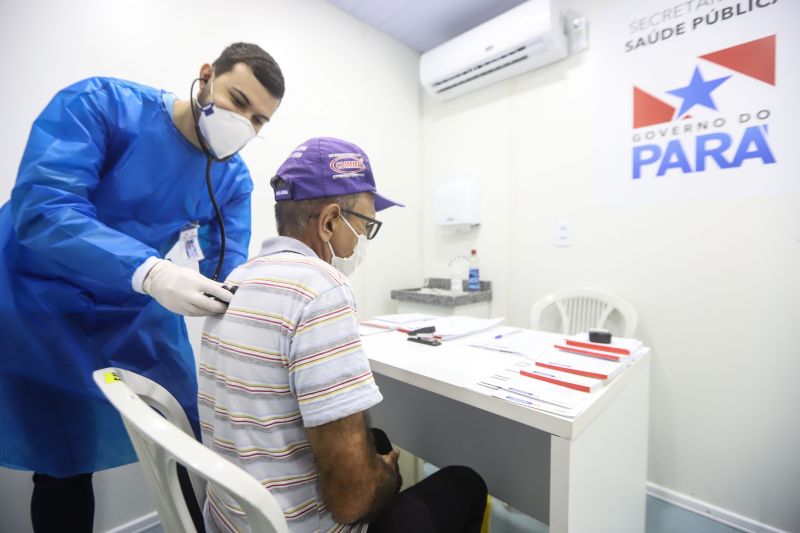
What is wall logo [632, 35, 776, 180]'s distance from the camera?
1.63 meters

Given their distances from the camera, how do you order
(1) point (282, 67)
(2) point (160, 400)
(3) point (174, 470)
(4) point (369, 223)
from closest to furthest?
(3) point (174, 470) → (2) point (160, 400) → (4) point (369, 223) → (1) point (282, 67)

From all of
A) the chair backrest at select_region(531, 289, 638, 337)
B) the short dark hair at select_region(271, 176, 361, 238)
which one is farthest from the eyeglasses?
the chair backrest at select_region(531, 289, 638, 337)

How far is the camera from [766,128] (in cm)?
162

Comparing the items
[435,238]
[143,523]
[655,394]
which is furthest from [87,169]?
[655,394]

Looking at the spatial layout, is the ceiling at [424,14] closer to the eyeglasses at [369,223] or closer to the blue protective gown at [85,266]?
the blue protective gown at [85,266]

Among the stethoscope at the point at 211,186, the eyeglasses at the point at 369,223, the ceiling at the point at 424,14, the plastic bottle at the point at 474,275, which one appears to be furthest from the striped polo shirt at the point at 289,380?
the ceiling at the point at 424,14

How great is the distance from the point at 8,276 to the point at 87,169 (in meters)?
0.33

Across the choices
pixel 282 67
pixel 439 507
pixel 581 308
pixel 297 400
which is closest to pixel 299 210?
pixel 297 400

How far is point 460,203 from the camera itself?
265 cm

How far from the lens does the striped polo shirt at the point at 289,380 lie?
623 millimetres

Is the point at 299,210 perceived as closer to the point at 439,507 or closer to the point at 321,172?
the point at 321,172

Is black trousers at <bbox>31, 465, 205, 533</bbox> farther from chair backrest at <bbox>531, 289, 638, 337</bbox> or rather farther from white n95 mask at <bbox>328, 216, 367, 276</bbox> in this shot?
chair backrest at <bbox>531, 289, 638, 337</bbox>

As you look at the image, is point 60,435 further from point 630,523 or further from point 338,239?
point 630,523

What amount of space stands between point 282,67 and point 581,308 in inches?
84.3
